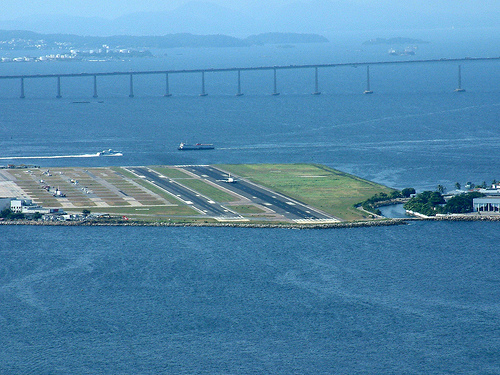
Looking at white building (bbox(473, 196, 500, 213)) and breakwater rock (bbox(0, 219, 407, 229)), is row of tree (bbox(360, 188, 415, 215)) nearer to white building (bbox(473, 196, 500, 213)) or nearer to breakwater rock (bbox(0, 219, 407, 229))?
breakwater rock (bbox(0, 219, 407, 229))

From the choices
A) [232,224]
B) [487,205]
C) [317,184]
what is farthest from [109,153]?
[487,205]

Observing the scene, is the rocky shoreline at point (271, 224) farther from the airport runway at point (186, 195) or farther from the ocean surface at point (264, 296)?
the airport runway at point (186, 195)

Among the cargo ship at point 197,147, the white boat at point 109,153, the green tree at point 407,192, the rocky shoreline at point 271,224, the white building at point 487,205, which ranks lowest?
the rocky shoreline at point 271,224

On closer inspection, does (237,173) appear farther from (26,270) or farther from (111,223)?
(26,270)

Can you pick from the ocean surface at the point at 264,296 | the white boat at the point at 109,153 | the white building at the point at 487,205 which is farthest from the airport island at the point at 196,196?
the white boat at the point at 109,153

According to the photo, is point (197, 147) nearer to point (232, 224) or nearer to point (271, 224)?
point (232, 224)

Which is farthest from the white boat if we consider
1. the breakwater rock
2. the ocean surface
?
the breakwater rock
